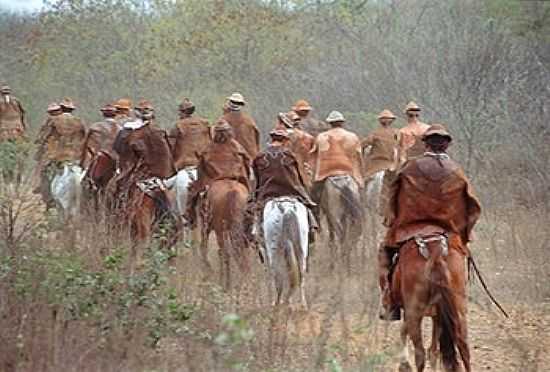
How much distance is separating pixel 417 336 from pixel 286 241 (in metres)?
3.09

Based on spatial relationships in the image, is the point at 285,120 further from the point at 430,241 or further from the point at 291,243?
the point at 430,241

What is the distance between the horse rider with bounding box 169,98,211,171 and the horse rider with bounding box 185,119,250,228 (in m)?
1.43

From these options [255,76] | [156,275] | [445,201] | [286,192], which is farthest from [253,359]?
[255,76]

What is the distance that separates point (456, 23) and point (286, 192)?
12.5m

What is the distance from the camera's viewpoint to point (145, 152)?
44.7 feet

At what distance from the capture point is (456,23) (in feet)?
77.9

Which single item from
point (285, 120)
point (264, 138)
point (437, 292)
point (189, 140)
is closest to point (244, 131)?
point (285, 120)

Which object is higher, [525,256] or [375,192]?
[375,192]

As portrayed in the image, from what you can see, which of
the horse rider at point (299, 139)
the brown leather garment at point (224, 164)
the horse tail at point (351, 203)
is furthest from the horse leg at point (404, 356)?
the horse rider at point (299, 139)

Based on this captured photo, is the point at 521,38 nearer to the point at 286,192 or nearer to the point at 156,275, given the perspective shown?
the point at 286,192

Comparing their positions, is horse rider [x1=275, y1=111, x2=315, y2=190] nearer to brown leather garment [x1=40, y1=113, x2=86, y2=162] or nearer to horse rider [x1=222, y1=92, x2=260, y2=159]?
horse rider [x1=222, y1=92, x2=260, y2=159]

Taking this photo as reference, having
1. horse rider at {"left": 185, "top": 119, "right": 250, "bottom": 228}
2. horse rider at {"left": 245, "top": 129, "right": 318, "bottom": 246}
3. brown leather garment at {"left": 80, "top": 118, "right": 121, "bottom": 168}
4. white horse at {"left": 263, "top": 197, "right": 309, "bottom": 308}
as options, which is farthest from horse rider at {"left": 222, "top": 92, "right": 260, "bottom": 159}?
white horse at {"left": 263, "top": 197, "right": 309, "bottom": 308}

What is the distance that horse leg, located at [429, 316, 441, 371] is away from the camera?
9055 millimetres

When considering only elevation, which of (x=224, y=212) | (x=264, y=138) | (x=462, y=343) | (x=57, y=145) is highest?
(x=264, y=138)
